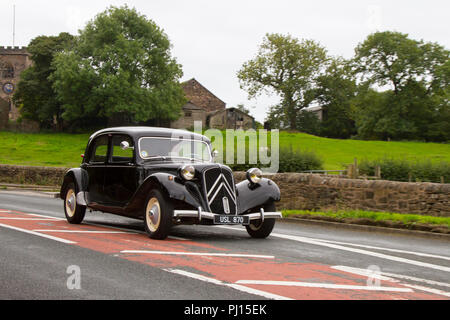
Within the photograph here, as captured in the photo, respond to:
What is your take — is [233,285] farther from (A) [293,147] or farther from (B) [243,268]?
(A) [293,147]

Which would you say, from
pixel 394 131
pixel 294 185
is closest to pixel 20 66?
pixel 394 131

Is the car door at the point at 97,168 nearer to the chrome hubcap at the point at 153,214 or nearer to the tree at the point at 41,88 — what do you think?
the chrome hubcap at the point at 153,214

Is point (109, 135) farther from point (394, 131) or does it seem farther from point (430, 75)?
point (430, 75)

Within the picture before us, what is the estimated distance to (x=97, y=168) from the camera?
11.8m

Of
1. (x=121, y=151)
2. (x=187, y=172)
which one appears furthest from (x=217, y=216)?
(x=121, y=151)

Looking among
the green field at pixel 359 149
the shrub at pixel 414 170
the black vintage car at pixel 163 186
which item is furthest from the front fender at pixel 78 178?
the green field at pixel 359 149

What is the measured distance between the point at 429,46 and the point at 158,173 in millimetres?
73931

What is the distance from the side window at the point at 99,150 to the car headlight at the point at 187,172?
2.93 meters

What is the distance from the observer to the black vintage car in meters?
9.20

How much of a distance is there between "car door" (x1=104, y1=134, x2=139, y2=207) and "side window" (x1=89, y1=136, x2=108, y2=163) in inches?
10.8

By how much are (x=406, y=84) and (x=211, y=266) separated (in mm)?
73907

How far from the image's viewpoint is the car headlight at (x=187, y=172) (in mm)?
9344
